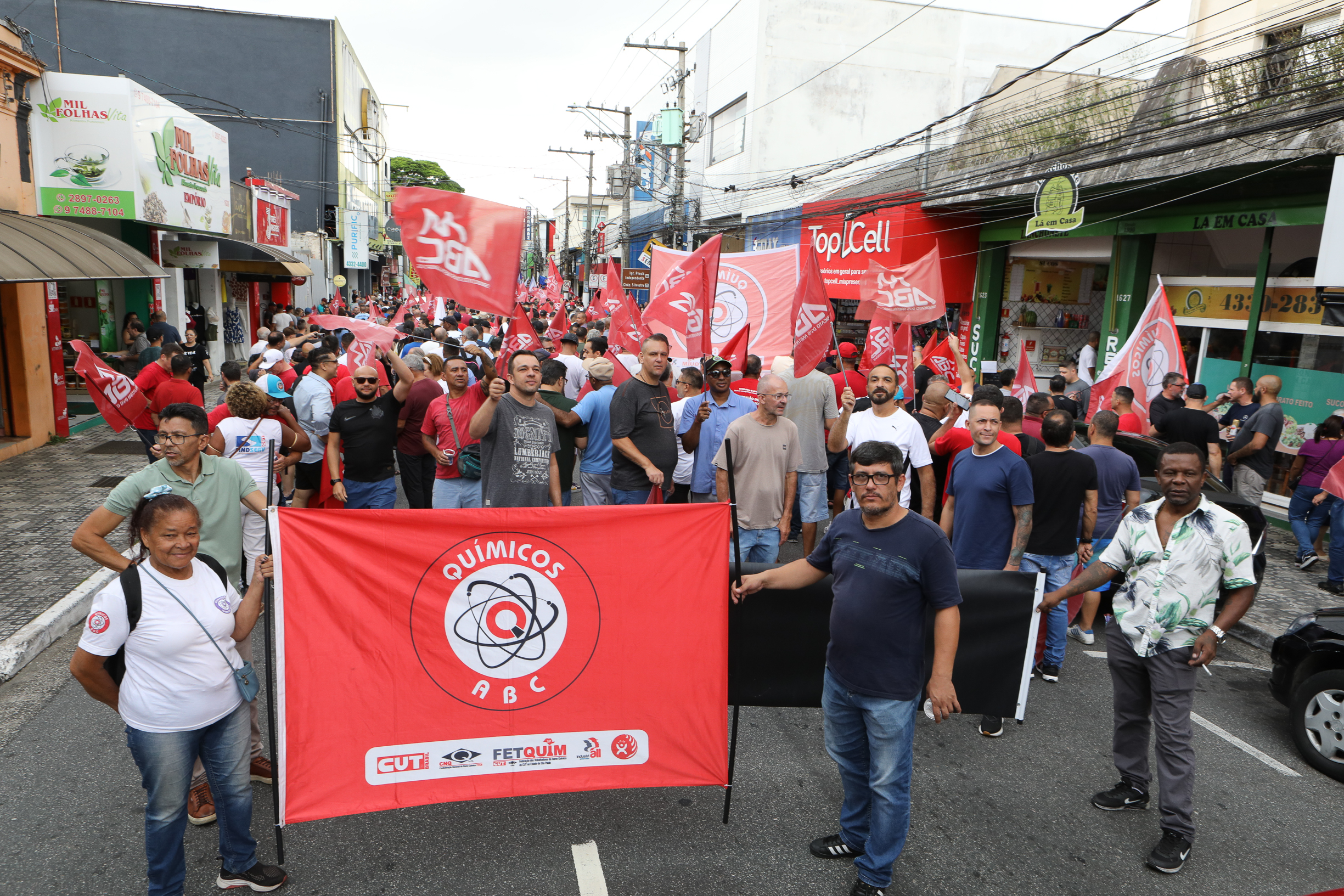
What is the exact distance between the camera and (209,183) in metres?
18.6

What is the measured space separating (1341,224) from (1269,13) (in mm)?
11288

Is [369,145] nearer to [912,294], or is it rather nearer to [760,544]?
[912,294]

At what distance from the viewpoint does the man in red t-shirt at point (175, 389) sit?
8273 millimetres

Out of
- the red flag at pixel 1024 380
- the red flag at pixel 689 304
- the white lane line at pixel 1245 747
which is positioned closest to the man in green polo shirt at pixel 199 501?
the red flag at pixel 689 304

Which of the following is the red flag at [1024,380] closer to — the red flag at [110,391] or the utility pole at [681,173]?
the red flag at [110,391]

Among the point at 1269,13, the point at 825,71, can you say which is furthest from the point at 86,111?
the point at 825,71

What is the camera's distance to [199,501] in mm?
4000

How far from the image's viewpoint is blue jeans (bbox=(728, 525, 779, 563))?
6094 mm

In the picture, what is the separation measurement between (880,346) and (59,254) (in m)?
9.82

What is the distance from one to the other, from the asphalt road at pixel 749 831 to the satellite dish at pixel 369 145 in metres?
44.0

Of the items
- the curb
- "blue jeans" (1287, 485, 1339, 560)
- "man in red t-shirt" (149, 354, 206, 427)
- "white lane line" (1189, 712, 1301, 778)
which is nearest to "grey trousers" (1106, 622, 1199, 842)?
"white lane line" (1189, 712, 1301, 778)

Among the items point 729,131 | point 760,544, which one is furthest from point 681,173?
point 760,544

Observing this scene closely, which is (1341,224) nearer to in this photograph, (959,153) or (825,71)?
(959,153)

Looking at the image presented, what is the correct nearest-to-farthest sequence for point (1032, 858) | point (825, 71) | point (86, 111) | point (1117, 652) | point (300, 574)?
point (300, 574) → point (1032, 858) → point (1117, 652) → point (86, 111) → point (825, 71)
